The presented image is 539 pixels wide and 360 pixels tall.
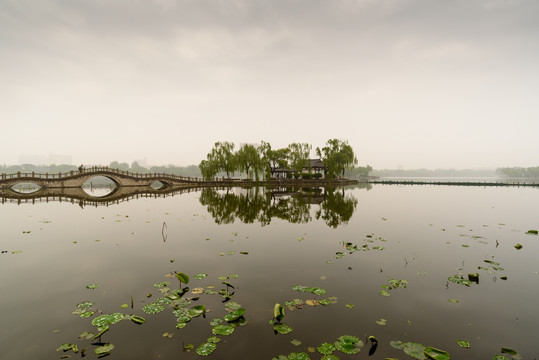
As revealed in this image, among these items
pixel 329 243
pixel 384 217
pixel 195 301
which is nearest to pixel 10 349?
pixel 195 301

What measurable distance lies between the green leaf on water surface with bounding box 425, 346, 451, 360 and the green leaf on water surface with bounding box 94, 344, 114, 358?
534 centimetres

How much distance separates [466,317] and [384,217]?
40.4 ft

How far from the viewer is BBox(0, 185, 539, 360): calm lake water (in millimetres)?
4660

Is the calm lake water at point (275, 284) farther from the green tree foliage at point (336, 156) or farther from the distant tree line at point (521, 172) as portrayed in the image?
the distant tree line at point (521, 172)

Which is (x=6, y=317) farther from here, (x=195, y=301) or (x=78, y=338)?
(x=195, y=301)

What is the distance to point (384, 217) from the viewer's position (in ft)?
56.6

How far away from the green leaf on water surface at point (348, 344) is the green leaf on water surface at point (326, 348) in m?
0.11

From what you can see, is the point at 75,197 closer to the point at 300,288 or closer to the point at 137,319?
the point at 137,319

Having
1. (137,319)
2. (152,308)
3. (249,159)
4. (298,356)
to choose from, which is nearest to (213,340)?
(298,356)

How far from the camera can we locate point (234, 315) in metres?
5.30

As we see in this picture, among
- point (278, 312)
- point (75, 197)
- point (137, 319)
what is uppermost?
point (75, 197)

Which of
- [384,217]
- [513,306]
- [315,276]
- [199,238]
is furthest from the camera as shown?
[384,217]

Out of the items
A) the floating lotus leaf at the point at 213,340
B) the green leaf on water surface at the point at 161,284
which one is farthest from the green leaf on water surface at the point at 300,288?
the green leaf on water surface at the point at 161,284

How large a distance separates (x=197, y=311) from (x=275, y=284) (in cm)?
227
